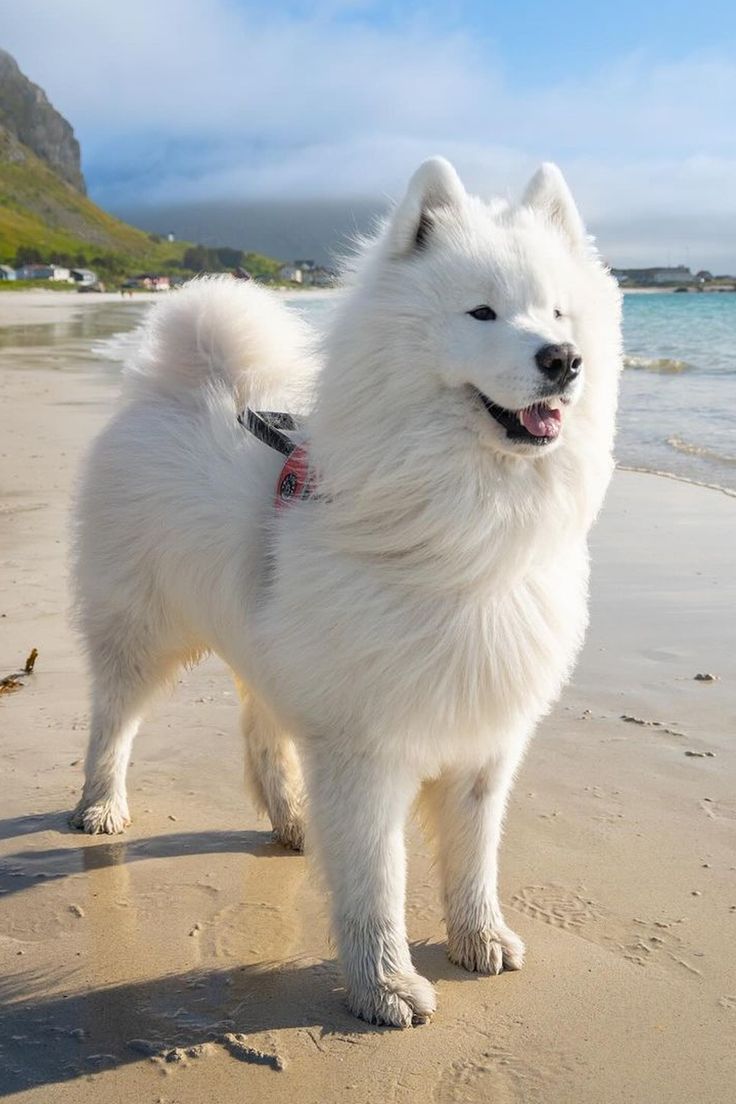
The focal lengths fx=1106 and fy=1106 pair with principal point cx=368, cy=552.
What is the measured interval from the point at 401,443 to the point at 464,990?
147 cm

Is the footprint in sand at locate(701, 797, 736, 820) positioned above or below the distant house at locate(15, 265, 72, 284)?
below

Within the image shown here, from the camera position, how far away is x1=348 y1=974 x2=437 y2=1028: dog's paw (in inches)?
108

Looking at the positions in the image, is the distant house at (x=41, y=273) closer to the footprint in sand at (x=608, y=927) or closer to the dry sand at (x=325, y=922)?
the dry sand at (x=325, y=922)

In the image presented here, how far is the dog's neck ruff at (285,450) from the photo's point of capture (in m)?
2.97

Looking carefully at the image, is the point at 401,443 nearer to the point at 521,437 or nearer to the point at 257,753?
the point at 521,437

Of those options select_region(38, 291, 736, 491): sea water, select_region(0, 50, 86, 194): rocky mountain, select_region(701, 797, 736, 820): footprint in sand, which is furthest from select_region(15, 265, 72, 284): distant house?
select_region(701, 797, 736, 820): footprint in sand

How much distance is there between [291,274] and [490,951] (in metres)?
123

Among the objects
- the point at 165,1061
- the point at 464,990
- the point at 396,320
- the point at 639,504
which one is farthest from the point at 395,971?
the point at 639,504

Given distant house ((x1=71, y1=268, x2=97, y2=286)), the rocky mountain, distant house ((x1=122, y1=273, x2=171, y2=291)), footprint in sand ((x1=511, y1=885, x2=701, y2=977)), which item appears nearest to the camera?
footprint in sand ((x1=511, y1=885, x2=701, y2=977))

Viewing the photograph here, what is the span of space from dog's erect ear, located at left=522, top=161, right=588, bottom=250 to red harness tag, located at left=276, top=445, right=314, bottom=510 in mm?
913

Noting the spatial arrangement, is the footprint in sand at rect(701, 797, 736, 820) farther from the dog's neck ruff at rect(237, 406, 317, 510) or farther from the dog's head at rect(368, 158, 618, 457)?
the dog's neck ruff at rect(237, 406, 317, 510)

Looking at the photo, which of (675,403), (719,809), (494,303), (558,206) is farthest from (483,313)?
(675,403)

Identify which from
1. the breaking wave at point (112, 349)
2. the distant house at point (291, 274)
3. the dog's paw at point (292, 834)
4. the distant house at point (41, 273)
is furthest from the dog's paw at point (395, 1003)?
the distant house at point (291, 274)

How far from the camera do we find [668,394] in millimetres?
16109
